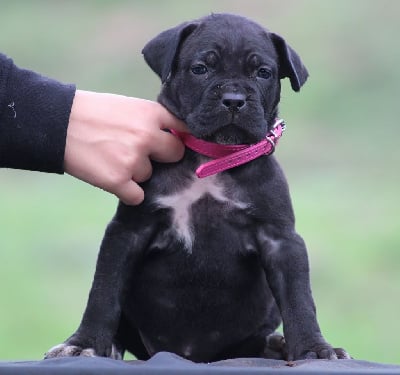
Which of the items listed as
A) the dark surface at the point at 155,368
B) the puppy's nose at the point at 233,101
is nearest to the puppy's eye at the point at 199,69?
the puppy's nose at the point at 233,101

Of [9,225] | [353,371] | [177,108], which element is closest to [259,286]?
[177,108]

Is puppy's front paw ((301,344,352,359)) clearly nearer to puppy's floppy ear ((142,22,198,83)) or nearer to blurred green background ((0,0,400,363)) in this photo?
puppy's floppy ear ((142,22,198,83))

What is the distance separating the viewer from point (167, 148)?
4.45 meters

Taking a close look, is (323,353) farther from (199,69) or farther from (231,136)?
(199,69)

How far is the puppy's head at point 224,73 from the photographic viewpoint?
436 centimetres

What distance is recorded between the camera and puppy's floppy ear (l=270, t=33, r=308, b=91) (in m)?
4.54

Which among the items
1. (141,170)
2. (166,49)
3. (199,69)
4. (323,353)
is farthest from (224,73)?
(323,353)

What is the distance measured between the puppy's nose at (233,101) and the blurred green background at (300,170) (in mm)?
5513

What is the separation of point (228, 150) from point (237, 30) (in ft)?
1.12

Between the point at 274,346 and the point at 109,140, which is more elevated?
the point at 109,140

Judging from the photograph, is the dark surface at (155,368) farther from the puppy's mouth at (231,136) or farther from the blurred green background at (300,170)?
the blurred green background at (300,170)

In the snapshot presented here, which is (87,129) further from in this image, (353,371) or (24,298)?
(24,298)

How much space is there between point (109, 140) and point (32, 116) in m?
0.25

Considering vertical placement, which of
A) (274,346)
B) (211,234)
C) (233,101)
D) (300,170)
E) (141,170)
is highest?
(300,170)
